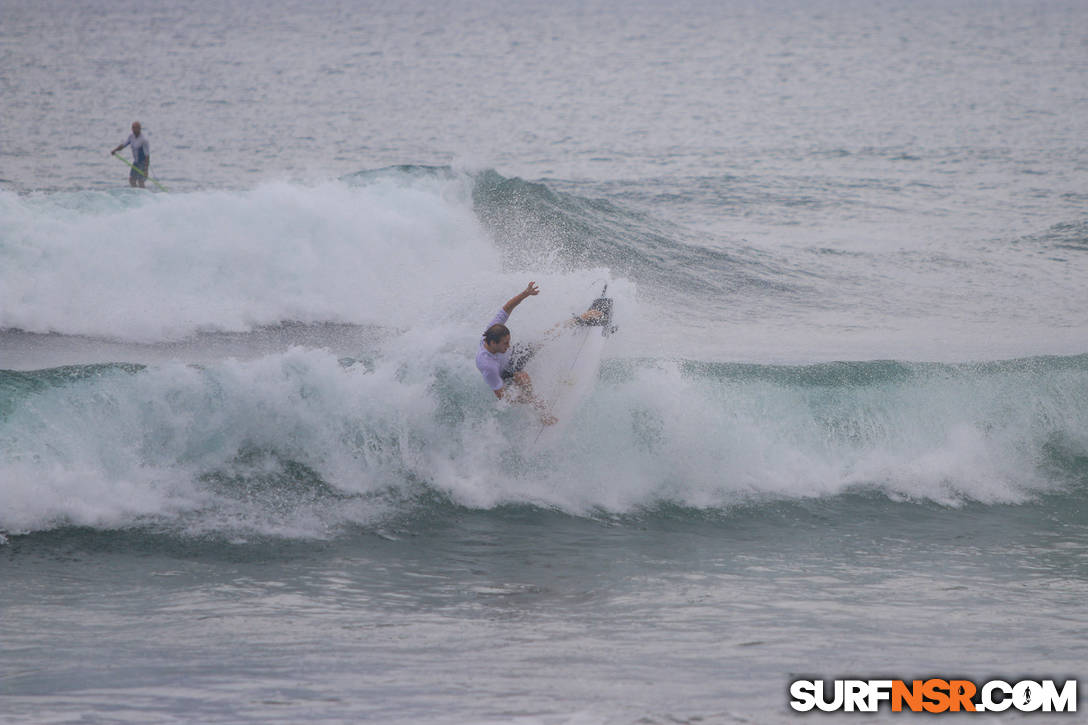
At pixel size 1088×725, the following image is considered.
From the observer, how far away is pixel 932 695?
6.74m

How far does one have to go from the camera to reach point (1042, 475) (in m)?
11.4

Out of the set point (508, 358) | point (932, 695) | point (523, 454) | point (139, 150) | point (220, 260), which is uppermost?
point (139, 150)

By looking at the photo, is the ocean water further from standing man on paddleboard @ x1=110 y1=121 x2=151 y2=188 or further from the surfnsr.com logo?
standing man on paddleboard @ x1=110 y1=121 x2=151 y2=188

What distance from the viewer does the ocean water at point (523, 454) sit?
7.10 metres

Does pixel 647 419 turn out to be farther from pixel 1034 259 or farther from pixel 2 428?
pixel 1034 259

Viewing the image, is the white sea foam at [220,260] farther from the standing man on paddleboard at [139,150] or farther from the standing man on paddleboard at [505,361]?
the standing man on paddleboard at [139,150]

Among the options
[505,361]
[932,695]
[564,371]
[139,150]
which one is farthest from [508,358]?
[139,150]

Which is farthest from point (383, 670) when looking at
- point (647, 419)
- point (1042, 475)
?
point (1042, 475)

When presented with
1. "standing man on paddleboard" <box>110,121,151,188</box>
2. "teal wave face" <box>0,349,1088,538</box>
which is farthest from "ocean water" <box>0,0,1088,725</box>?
"standing man on paddleboard" <box>110,121,151,188</box>

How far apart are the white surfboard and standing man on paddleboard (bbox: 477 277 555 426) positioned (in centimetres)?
10

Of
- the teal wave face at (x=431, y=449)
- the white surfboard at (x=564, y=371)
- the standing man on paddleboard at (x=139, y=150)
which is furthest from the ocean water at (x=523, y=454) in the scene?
the standing man on paddleboard at (x=139, y=150)

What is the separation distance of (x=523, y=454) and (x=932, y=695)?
4708 mm

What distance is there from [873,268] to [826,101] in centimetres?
3127

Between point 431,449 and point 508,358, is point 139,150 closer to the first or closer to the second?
point 431,449
